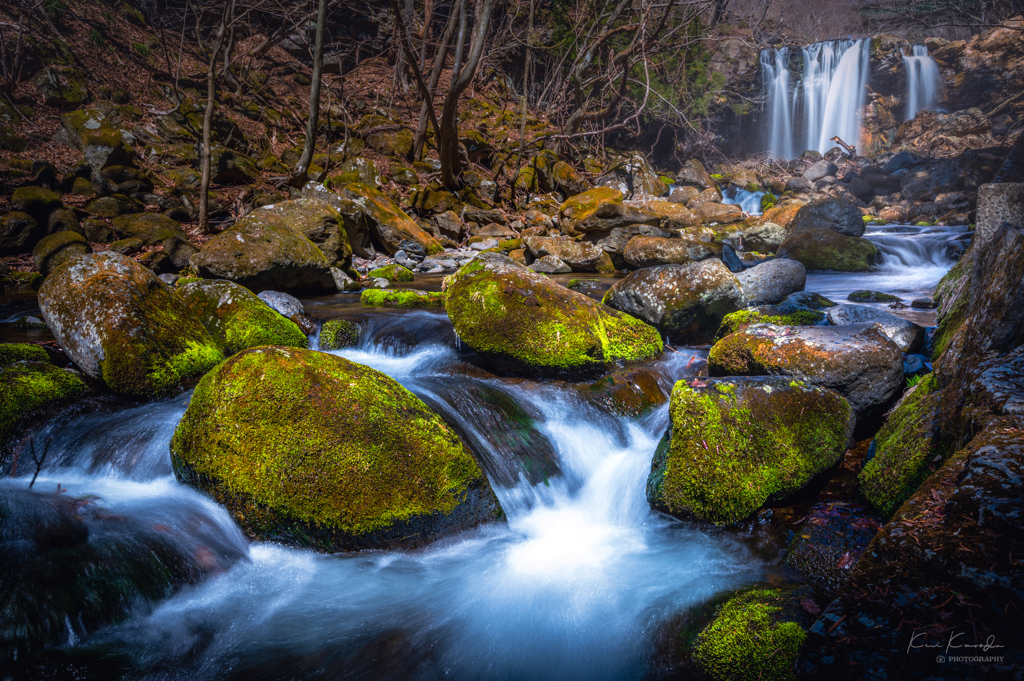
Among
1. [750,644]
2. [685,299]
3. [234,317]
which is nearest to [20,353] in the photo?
[234,317]

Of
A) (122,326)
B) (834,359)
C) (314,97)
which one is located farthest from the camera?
(314,97)

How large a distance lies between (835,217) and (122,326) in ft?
49.8

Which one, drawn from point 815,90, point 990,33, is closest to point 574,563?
point 815,90

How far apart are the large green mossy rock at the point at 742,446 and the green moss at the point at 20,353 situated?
536 cm

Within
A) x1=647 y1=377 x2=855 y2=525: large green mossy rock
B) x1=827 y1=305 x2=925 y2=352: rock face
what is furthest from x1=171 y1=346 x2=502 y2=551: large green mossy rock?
x1=827 y1=305 x2=925 y2=352: rock face

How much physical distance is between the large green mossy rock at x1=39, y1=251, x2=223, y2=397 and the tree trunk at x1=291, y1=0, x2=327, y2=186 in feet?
33.6

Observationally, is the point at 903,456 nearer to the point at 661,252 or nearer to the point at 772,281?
the point at 772,281

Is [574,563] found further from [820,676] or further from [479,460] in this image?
[820,676]

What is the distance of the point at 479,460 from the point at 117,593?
2163 mm

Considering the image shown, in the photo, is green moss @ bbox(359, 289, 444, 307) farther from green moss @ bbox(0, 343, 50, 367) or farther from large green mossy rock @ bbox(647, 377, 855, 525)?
large green mossy rock @ bbox(647, 377, 855, 525)

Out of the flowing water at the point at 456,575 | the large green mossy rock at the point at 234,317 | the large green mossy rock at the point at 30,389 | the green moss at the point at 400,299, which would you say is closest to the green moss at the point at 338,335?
the large green mossy rock at the point at 234,317

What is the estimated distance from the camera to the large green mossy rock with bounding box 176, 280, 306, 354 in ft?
17.5

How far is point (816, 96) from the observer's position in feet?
98.2

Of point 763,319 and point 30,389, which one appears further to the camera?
point 763,319
